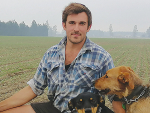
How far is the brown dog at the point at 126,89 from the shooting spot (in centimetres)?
307

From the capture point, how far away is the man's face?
3020 mm

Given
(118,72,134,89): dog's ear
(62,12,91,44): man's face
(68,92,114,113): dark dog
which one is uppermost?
(62,12,91,44): man's face

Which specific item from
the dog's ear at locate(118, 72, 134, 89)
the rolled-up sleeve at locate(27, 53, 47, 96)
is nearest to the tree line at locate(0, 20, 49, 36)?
the rolled-up sleeve at locate(27, 53, 47, 96)

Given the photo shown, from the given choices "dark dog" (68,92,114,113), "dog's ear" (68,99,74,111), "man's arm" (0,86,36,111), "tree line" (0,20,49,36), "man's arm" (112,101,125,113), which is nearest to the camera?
"dark dog" (68,92,114,113)

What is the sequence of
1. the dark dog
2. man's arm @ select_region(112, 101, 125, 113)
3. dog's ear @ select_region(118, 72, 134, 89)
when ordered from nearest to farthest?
1. the dark dog
2. dog's ear @ select_region(118, 72, 134, 89)
3. man's arm @ select_region(112, 101, 125, 113)

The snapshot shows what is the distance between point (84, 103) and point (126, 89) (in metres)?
0.93

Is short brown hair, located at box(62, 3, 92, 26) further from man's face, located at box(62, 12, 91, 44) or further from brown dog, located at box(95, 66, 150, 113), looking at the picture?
brown dog, located at box(95, 66, 150, 113)

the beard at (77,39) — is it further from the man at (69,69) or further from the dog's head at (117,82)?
the dog's head at (117,82)

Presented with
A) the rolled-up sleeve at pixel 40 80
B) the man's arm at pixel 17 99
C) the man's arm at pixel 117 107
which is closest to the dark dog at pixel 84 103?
the man's arm at pixel 117 107

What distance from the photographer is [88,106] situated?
2613mm

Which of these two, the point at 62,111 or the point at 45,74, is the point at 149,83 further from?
the point at 45,74

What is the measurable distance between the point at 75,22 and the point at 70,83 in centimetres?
Answer: 102

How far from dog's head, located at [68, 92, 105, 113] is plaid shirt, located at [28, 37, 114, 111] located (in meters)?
0.17

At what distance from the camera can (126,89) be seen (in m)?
3.15
